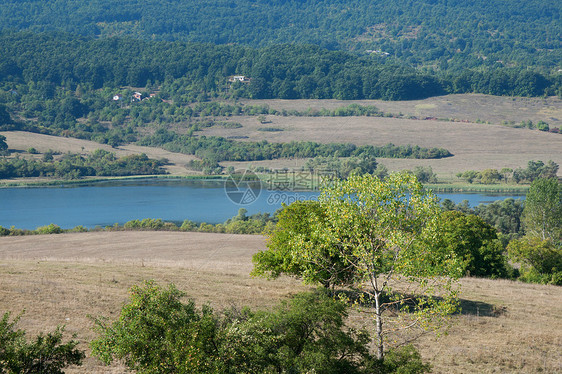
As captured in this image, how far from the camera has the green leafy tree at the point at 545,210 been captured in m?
78.3

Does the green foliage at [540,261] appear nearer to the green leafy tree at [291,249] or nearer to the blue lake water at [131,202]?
the green leafy tree at [291,249]

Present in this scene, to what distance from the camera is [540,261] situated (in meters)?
50.9

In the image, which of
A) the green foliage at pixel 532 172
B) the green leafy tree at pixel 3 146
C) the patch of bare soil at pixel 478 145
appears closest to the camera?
the green foliage at pixel 532 172

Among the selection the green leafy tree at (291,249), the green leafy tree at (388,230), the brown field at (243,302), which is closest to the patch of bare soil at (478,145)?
the brown field at (243,302)

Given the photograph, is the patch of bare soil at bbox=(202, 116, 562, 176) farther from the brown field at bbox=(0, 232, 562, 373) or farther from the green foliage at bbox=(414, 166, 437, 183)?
the brown field at bbox=(0, 232, 562, 373)

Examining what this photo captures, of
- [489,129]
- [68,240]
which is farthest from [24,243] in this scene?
[489,129]

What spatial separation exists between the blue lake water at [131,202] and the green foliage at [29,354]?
90.1m

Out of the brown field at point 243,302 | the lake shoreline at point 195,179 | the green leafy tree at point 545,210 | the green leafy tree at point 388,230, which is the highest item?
the green leafy tree at point 388,230

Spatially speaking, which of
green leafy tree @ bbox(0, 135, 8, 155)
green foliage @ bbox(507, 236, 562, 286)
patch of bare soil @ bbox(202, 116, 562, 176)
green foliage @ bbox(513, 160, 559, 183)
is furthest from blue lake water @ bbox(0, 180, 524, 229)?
green foliage @ bbox(507, 236, 562, 286)

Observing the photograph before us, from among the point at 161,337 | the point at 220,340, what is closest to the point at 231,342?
the point at 220,340

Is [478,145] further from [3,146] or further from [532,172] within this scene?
[3,146]

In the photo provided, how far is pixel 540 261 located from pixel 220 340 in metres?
39.5

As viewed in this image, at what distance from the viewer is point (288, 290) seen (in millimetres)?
35375

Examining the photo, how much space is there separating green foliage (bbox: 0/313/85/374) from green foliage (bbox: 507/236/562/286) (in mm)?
40949
